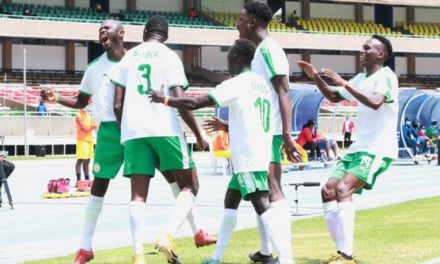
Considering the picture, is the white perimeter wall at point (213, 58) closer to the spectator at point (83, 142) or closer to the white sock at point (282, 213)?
the spectator at point (83, 142)

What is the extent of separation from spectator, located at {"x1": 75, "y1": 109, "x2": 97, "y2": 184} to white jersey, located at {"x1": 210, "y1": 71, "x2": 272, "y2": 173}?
14053 millimetres

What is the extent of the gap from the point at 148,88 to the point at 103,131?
98 cm

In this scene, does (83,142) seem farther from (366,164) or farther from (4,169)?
(366,164)

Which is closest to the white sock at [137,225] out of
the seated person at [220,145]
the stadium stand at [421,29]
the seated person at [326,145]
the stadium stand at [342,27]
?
Answer: the seated person at [220,145]

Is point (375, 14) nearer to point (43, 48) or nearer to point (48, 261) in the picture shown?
point (43, 48)

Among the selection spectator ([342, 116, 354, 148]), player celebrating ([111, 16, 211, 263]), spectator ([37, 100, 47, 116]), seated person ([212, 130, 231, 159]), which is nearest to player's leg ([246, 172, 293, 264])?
player celebrating ([111, 16, 211, 263])

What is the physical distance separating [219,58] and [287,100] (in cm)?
6197

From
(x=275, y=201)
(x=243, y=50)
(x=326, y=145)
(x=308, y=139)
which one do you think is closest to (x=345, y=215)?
(x=275, y=201)

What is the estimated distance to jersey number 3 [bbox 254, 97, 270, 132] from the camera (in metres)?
8.91

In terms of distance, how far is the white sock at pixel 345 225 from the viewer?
9469 mm

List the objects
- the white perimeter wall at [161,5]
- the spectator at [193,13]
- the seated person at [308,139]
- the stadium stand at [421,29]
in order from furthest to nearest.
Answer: the stadium stand at [421,29]
the spectator at [193,13]
the white perimeter wall at [161,5]
the seated person at [308,139]

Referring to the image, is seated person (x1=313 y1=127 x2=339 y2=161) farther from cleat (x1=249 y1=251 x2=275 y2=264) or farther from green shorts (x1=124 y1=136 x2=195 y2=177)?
green shorts (x1=124 y1=136 x2=195 y2=177)

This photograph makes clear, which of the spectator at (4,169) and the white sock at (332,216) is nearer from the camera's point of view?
the white sock at (332,216)

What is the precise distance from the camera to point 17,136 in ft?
153
